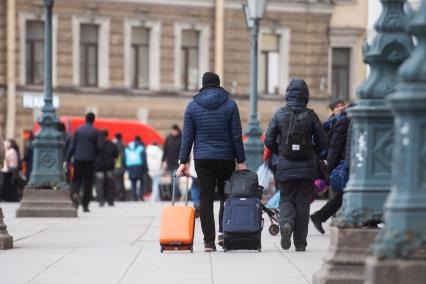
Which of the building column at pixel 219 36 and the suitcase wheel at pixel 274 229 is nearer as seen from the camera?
the suitcase wheel at pixel 274 229

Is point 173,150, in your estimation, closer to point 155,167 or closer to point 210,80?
point 155,167

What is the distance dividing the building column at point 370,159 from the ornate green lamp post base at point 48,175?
13.7m

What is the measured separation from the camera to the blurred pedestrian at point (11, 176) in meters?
35.1

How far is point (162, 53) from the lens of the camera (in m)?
47.8

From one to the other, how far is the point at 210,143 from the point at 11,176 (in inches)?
801

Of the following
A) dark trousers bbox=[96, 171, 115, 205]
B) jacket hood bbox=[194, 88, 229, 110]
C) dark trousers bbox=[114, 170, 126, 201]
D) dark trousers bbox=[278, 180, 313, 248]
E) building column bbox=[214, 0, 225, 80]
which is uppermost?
building column bbox=[214, 0, 225, 80]

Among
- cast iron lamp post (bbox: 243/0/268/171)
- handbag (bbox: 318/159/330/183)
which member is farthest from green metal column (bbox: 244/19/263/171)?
handbag (bbox: 318/159/330/183)

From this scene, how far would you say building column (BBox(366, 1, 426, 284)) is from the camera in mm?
8250

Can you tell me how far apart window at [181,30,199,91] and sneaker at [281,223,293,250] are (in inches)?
1300

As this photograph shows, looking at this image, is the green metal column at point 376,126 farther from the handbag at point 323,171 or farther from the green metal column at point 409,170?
the handbag at point 323,171

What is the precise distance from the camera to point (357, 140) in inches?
419

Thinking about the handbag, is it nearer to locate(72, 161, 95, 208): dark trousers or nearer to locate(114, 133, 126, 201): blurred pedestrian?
locate(72, 161, 95, 208): dark trousers

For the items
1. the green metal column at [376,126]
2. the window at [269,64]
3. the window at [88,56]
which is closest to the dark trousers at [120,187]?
the window at [88,56]

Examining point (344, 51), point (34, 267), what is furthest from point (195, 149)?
point (344, 51)
